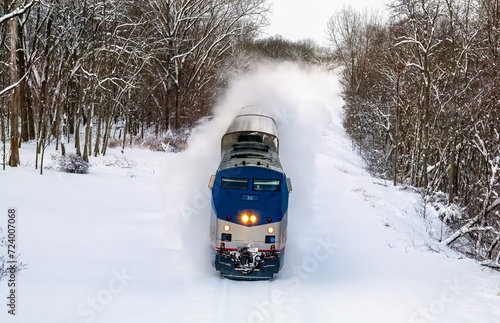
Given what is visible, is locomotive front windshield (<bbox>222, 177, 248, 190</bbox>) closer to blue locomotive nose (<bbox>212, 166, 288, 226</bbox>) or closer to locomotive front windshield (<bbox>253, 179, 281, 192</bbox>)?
blue locomotive nose (<bbox>212, 166, 288, 226</bbox>)

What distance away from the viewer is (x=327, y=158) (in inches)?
1147

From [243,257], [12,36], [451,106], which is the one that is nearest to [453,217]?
[451,106]

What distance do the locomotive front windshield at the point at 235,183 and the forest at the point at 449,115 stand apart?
7.75 metres

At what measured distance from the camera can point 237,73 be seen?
147 feet

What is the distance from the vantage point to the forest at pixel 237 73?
16828 millimetres

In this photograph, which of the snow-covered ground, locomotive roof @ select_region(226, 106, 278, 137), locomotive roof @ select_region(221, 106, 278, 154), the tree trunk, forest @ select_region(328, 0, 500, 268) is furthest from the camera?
forest @ select_region(328, 0, 500, 268)

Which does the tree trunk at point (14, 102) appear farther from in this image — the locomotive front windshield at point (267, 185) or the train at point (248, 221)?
the locomotive front windshield at point (267, 185)

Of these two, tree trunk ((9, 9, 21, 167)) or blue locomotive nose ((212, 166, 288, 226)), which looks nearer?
blue locomotive nose ((212, 166, 288, 226))

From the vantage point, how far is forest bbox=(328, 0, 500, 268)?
1577 cm

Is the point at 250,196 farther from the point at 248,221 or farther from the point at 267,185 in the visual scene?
the point at 248,221

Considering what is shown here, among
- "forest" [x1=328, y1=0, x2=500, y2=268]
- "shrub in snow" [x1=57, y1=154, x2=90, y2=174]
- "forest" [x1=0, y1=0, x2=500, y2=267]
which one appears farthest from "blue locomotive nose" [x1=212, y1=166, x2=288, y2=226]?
"shrub in snow" [x1=57, y1=154, x2=90, y2=174]

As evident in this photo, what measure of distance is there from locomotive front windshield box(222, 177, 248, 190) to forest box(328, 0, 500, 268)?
305 inches

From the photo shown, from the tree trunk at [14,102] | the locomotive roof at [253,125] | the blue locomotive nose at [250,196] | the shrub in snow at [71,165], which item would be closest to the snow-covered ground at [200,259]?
the shrub in snow at [71,165]

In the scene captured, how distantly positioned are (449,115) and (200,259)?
1766 centimetres
